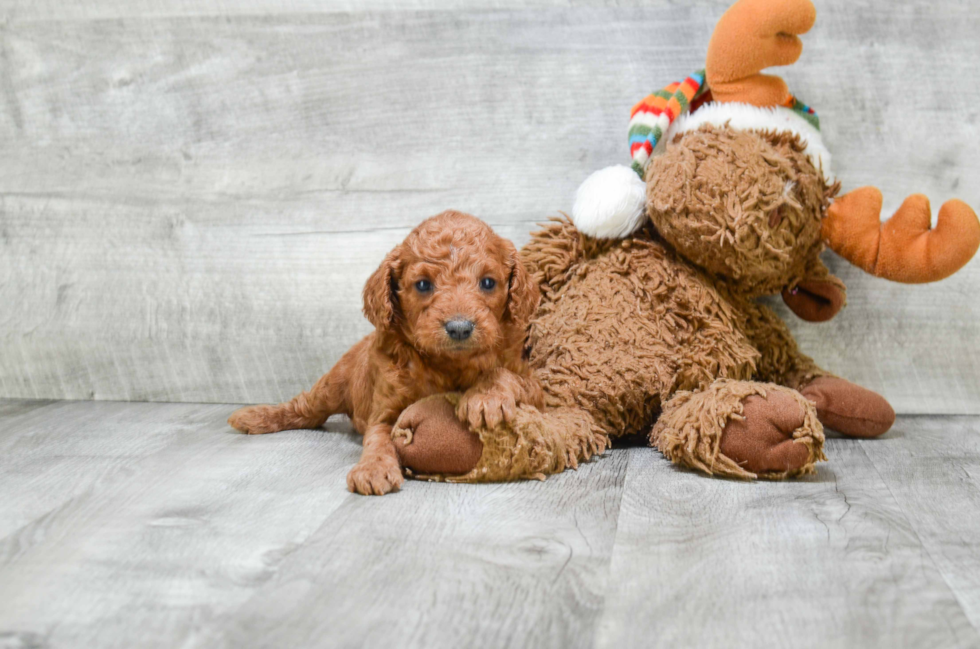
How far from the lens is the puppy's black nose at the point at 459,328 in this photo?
1269 millimetres

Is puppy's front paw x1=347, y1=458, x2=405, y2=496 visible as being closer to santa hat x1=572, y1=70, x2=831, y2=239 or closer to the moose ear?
santa hat x1=572, y1=70, x2=831, y2=239

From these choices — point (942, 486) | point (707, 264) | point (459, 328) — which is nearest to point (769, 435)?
point (942, 486)

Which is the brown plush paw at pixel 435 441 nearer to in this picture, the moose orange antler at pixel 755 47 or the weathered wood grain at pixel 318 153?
the weathered wood grain at pixel 318 153

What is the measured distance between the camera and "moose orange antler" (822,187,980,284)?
1.52m

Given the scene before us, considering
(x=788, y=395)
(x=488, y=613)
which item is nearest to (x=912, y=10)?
(x=788, y=395)

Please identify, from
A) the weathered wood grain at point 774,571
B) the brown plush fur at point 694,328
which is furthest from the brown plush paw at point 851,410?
the weathered wood grain at point 774,571

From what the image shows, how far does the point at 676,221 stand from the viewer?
1526 mm

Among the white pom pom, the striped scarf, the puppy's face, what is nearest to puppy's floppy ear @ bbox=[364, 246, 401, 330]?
the puppy's face

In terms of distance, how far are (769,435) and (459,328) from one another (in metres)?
0.53

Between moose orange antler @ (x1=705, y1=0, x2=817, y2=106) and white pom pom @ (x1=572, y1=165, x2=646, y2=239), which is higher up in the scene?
moose orange antler @ (x1=705, y1=0, x2=817, y2=106)

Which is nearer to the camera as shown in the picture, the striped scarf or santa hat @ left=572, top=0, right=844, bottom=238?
santa hat @ left=572, top=0, right=844, bottom=238

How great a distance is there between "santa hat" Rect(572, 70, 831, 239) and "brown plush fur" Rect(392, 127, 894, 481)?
1.7 inches

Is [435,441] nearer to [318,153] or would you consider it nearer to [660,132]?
[660,132]

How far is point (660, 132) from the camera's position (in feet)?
5.42
